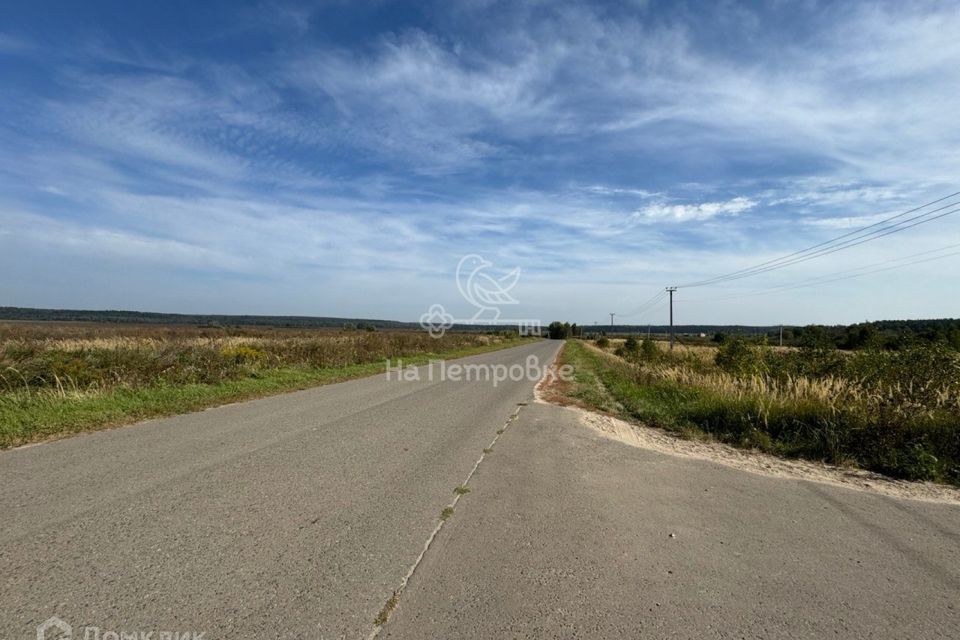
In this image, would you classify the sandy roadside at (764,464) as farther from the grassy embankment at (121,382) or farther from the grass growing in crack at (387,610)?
the grassy embankment at (121,382)

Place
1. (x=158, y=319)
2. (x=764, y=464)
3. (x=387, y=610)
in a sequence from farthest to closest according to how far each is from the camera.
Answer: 1. (x=158, y=319)
2. (x=764, y=464)
3. (x=387, y=610)

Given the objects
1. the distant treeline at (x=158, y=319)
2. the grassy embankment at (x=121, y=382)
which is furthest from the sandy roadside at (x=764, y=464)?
the distant treeline at (x=158, y=319)

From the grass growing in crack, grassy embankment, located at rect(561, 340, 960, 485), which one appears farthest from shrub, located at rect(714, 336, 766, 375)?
the grass growing in crack

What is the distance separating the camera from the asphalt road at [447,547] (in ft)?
8.99

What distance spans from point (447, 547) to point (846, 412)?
7268 millimetres

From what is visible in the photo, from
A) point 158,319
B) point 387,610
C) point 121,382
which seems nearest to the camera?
point 387,610

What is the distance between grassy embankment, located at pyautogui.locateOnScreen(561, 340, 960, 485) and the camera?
21.1 ft

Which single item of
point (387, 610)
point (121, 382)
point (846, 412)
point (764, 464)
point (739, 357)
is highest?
point (739, 357)

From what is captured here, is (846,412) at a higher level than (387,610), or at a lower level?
higher

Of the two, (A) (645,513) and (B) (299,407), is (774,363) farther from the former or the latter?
(B) (299,407)

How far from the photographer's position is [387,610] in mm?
2781

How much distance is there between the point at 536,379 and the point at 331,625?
1550cm

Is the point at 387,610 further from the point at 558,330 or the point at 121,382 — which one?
the point at 558,330

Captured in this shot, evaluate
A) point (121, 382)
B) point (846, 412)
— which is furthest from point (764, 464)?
point (121, 382)
